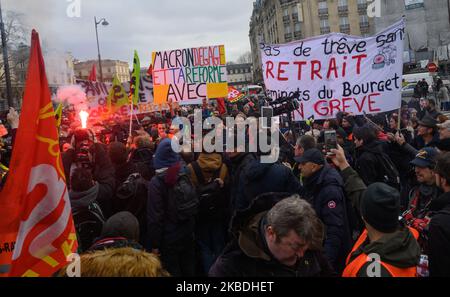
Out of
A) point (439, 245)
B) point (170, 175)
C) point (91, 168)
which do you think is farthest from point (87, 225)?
point (439, 245)

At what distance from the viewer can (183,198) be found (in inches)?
151

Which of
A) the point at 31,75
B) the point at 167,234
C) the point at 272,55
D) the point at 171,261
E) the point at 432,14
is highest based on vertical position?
the point at 432,14

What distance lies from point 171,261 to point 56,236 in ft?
5.60

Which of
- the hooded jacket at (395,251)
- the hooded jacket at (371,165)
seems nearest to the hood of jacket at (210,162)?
the hooded jacket at (371,165)

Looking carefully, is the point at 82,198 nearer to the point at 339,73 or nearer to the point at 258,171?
the point at 258,171

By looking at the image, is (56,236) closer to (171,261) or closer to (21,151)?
(21,151)

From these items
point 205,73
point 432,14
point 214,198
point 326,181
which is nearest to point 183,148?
point 214,198

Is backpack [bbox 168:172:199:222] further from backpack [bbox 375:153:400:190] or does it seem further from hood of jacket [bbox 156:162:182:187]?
backpack [bbox 375:153:400:190]

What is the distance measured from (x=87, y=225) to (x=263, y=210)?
193 cm

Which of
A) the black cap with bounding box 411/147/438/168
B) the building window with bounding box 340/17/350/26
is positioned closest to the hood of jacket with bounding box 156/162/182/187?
the black cap with bounding box 411/147/438/168

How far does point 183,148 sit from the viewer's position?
5.11 m

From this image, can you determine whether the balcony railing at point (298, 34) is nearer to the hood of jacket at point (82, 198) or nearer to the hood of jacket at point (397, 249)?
the hood of jacket at point (82, 198)

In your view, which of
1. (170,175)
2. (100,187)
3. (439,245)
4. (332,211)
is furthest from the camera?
(100,187)

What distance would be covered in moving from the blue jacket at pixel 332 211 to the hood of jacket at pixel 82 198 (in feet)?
6.32
